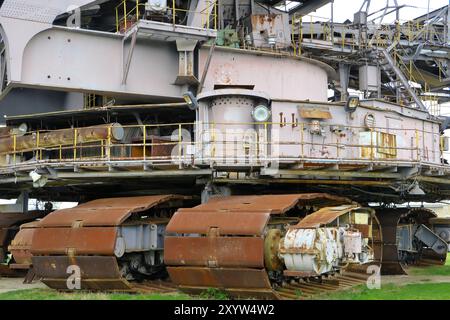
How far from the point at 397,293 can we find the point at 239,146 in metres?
5.37

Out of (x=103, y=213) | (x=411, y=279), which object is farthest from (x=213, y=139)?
(x=411, y=279)

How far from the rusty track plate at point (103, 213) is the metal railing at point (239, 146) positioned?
110 cm

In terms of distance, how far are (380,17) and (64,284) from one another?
682 inches

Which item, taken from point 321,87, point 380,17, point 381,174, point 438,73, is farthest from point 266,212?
point 438,73

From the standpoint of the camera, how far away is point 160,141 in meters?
18.4

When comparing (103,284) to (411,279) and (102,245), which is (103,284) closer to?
(102,245)

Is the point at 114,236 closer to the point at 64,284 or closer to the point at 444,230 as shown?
the point at 64,284

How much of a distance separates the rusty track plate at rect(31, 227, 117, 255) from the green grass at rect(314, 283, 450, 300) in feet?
15.6

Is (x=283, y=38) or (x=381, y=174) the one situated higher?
(x=283, y=38)

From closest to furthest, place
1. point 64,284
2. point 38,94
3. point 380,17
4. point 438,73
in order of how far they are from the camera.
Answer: point 64,284 → point 38,94 → point 380,17 → point 438,73

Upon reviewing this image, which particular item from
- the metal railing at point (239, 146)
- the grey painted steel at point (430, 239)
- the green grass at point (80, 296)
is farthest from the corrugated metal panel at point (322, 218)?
the grey painted steel at point (430, 239)

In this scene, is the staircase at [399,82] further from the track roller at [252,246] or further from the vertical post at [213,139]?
the track roller at [252,246]

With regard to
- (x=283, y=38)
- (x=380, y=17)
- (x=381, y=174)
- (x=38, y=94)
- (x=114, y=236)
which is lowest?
(x=114, y=236)

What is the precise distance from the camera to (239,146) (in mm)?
16688
